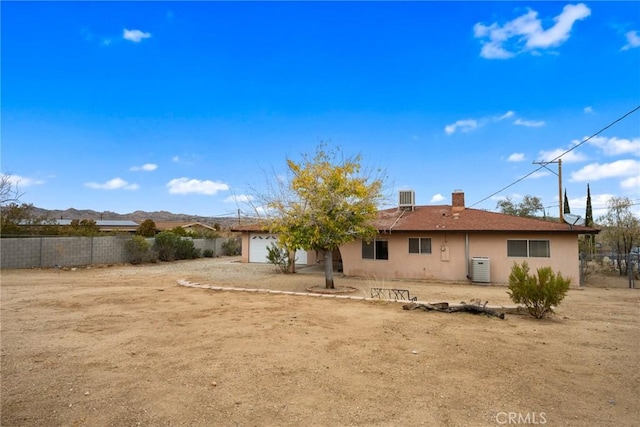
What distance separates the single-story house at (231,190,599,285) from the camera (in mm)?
14898

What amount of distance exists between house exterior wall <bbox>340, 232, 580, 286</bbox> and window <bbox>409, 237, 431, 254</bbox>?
15cm

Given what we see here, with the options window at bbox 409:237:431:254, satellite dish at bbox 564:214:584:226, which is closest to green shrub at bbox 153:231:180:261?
window at bbox 409:237:431:254

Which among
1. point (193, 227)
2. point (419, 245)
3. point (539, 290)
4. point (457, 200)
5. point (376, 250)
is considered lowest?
point (539, 290)

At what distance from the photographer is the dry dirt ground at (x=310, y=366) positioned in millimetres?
3744

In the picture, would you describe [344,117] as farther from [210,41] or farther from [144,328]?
[144,328]

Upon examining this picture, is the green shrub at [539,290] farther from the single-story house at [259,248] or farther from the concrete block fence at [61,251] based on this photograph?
the concrete block fence at [61,251]

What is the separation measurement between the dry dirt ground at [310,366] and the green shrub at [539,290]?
0.43 m

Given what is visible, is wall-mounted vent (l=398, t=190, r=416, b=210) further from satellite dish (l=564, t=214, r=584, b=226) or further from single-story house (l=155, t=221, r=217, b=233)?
single-story house (l=155, t=221, r=217, b=233)

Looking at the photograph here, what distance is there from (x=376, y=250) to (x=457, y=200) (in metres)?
5.15

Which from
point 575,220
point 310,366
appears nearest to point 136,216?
point 575,220

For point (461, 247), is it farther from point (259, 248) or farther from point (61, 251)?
point (61, 251)

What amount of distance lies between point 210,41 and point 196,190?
2620 centimetres

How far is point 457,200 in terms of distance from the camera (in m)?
18.8

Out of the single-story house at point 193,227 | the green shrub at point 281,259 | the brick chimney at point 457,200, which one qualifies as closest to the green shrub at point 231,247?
the single-story house at point 193,227
